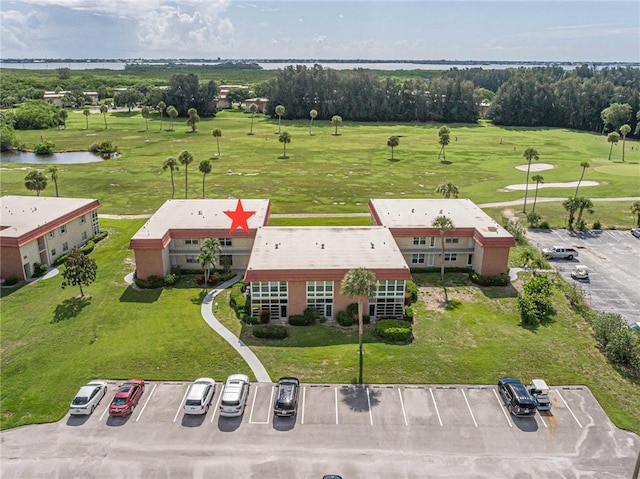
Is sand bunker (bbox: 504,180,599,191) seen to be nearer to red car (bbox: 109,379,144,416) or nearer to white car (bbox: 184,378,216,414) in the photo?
white car (bbox: 184,378,216,414)

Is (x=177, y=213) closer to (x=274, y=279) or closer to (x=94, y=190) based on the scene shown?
(x=274, y=279)

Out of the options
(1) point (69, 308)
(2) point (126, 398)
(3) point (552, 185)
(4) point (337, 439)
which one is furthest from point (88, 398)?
(3) point (552, 185)

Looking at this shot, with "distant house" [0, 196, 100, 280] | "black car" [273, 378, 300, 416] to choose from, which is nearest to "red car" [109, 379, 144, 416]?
"black car" [273, 378, 300, 416]

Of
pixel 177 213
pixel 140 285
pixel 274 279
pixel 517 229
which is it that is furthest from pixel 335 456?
pixel 517 229

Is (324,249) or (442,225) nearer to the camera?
(324,249)

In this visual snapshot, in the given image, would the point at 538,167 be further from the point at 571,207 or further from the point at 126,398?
the point at 126,398
